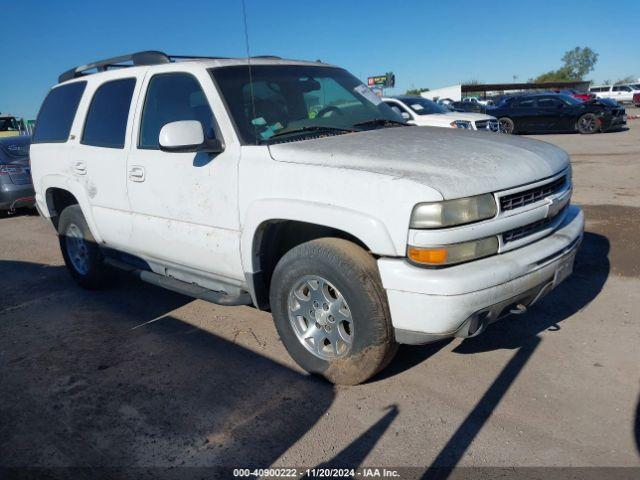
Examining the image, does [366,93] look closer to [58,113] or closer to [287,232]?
[287,232]

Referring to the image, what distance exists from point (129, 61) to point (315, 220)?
2.73 metres

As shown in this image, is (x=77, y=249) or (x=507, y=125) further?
(x=507, y=125)

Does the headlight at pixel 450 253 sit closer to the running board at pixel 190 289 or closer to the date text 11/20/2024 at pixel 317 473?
the date text 11/20/2024 at pixel 317 473

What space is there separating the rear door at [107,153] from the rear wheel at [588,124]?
19.0 m

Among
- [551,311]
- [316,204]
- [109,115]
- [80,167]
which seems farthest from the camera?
[80,167]

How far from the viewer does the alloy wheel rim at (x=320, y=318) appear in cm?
312

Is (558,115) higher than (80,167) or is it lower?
lower

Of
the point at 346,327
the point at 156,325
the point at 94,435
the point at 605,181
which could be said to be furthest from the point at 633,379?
the point at 605,181

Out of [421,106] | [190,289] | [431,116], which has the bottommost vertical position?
[190,289]

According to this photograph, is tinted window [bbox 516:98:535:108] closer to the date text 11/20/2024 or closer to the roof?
the roof

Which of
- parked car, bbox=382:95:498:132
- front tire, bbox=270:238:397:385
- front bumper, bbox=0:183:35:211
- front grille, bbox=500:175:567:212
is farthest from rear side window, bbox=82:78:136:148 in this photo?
parked car, bbox=382:95:498:132

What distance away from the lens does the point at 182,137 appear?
10.8ft

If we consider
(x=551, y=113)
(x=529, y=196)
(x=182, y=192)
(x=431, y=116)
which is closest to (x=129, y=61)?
(x=182, y=192)

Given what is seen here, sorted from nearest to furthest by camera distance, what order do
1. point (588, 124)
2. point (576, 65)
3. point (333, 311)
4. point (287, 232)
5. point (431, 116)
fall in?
point (333, 311), point (287, 232), point (431, 116), point (588, 124), point (576, 65)
